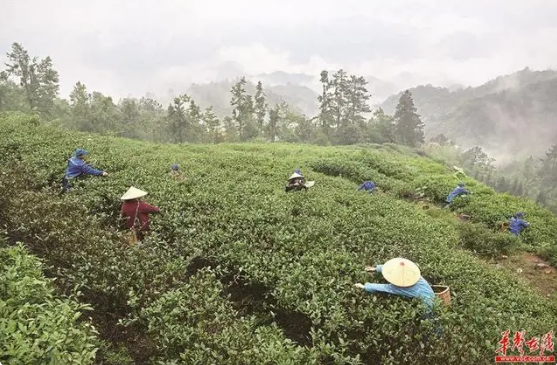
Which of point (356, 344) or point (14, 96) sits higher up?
point (14, 96)

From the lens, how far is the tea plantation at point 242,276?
14.8 ft

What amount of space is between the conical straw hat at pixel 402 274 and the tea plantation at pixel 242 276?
0.97 feet

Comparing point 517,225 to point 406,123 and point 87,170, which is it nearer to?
point 87,170

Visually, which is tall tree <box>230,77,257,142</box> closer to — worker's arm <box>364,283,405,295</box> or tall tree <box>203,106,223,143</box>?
tall tree <box>203,106,223,143</box>

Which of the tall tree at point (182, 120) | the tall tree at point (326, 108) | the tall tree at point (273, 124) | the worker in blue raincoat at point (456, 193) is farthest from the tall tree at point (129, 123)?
the worker in blue raincoat at point (456, 193)

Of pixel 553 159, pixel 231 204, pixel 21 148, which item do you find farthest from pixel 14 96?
pixel 553 159

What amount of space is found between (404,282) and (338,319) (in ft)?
3.98

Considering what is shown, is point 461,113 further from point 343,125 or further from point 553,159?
point 343,125

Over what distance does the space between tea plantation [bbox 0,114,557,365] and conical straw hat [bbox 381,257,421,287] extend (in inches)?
11.7

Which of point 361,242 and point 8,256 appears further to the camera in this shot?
point 361,242

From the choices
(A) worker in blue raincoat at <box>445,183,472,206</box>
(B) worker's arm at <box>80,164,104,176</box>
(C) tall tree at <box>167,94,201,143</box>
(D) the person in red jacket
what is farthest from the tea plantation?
(C) tall tree at <box>167,94,201,143</box>

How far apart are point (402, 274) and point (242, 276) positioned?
8.39ft

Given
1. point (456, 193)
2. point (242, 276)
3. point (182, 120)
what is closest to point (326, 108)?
point (182, 120)

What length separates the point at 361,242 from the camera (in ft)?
26.2
